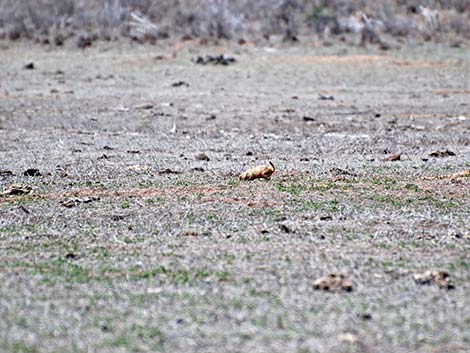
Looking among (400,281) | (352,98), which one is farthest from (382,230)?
(352,98)

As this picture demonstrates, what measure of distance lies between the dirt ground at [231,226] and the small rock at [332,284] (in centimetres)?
4

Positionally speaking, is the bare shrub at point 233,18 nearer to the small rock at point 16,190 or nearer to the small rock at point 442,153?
the small rock at point 442,153

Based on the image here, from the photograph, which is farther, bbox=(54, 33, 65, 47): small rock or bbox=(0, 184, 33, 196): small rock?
bbox=(54, 33, 65, 47): small rock

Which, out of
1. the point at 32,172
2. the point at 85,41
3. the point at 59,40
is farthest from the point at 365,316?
the point at 59,40

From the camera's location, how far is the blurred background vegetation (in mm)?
26531

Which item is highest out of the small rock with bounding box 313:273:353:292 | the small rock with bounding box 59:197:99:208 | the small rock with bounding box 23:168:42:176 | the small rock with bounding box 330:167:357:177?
the small rock with bounding box 313:273:353:292

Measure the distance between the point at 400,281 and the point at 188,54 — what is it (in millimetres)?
18366

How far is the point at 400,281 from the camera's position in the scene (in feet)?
19.4

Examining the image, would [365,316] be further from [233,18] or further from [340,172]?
[233,18]

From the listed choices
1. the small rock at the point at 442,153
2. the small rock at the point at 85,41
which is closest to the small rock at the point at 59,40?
the small rock at the point at 85,41


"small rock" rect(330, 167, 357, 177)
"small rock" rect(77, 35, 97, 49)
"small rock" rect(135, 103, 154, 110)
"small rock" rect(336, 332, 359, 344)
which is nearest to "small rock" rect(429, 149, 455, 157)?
"small rock" rect(330, 167, 357, 177)

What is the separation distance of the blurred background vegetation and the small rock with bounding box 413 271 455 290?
62.6ft

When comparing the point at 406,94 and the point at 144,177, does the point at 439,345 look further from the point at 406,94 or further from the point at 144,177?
the point at 406,94

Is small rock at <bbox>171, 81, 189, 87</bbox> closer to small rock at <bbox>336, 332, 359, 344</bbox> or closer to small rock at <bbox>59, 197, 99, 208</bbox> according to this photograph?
small rock at <bbox>59, 197, 99, 208</bbox>
